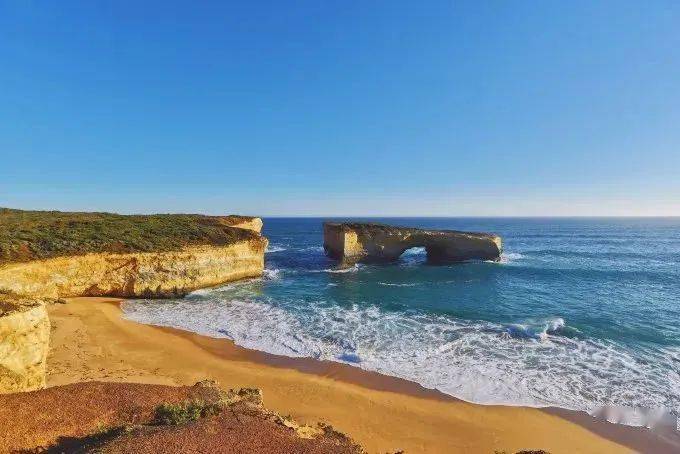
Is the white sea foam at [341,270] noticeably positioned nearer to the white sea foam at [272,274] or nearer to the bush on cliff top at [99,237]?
the white sea foam at [272,274]

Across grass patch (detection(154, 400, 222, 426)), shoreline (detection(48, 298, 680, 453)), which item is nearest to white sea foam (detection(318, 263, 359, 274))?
shoreline (detection(48, 298, 680, 453))

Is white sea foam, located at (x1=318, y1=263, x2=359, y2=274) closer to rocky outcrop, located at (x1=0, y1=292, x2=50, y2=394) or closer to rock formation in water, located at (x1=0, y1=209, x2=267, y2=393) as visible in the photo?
rock formation in water, located at (x1=0, y1=209, x2=267, y2=393)

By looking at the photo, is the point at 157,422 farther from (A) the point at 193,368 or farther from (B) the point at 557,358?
(B) the point at 557,358

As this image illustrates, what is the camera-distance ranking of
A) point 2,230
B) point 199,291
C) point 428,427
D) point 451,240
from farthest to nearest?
point 451,240 < point 199,291 < point 2,230 < point 428,427

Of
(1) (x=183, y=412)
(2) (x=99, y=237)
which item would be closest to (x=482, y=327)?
(1) (x=183, y=412)

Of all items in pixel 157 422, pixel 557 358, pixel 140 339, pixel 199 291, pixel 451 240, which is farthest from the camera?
pixel 451 240

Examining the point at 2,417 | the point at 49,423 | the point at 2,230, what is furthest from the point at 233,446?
the point at 2,230

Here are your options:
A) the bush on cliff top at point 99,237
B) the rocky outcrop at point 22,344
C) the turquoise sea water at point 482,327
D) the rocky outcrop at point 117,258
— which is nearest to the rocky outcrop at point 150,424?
the rocky outcrop at point 22,344
